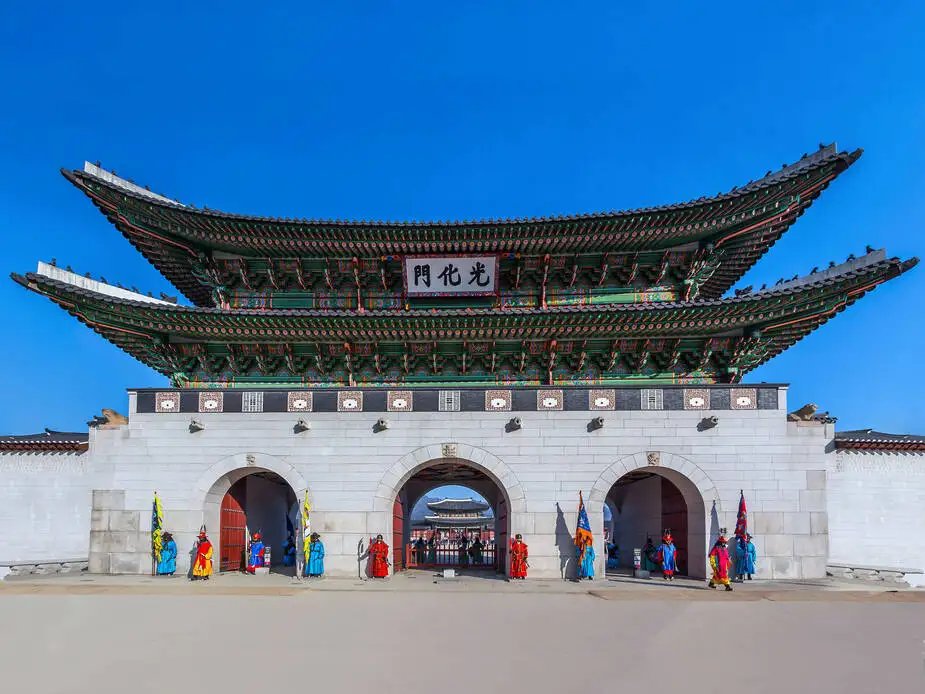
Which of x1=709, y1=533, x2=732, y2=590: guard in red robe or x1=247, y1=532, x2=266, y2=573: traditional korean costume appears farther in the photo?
x1=247, y1=532, x2=266, y2=573: traditional korean costume

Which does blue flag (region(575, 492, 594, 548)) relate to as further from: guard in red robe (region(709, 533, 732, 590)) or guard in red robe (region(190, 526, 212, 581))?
guard in red robe (region(190, 526, 212, 581))

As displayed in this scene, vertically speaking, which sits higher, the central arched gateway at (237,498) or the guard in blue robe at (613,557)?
the central arched gateway at (237,498)

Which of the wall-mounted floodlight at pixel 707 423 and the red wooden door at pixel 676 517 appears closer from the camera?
the wall-mounted floodlight at pixel 707 423

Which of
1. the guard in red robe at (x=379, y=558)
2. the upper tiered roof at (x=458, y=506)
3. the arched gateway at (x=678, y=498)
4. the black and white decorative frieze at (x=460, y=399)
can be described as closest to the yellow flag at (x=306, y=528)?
the guard in red robe at (x=379, y=558)

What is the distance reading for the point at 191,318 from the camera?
18203 mm

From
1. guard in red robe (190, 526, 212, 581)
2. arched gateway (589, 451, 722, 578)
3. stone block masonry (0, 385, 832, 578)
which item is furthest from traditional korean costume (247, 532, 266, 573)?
arched gateway (589, 451, 722, 578)

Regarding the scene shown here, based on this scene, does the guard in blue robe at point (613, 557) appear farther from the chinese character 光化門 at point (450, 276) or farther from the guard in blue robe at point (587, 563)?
the chinese character 光化門 at point (450, 276)

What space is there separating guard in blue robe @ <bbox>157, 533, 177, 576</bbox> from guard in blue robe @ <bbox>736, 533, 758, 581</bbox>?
1500 centimetres

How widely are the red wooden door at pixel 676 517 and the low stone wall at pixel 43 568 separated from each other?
55.7 feet

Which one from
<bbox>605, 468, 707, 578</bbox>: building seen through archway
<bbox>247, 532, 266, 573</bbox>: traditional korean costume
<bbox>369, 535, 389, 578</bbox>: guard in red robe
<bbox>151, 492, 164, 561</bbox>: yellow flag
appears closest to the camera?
<bbox>369, 535, 389, 578</bbox>: guard in red robe

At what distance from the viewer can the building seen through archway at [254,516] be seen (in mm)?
19566

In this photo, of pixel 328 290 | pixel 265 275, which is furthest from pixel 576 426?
pixel 265 275

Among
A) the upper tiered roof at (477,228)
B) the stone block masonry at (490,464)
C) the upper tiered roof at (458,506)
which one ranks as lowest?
the upper tiered roof at (458,506)

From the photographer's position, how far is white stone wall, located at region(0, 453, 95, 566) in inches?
765
